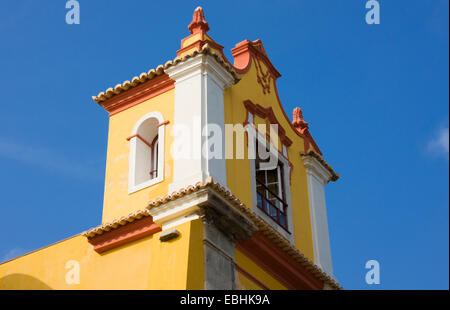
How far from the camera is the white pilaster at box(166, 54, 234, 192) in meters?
15.2

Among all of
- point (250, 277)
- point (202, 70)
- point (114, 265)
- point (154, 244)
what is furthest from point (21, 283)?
point (202, 70)

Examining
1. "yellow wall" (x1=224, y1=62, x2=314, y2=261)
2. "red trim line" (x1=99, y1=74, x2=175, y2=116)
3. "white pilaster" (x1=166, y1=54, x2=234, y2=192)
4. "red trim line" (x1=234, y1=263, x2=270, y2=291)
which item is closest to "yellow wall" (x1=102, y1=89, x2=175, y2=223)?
"red trim line" (x1=99, y1=74, x2=175, y2=116)

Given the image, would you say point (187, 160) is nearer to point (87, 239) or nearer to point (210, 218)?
point (210, 218)

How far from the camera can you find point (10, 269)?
56.1 feet

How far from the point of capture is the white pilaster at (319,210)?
1847cm

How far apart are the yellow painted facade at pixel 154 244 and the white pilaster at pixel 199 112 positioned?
29cm

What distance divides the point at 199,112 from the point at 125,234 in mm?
2734

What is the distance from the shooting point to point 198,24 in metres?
17.5

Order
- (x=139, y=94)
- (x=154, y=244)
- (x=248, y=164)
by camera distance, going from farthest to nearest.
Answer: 1. (x=139, y=94)
2. (x=248, y=164)
3. (x=154, y=244)

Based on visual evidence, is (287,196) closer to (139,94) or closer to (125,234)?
(139,94)

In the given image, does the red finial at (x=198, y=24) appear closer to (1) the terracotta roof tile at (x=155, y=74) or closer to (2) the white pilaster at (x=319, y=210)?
(1) the terracotta roof tile at (x=155, y=74)

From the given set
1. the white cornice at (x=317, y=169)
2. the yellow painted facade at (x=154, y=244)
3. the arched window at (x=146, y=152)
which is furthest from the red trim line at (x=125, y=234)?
the white cornice at (x=317, y=169)
